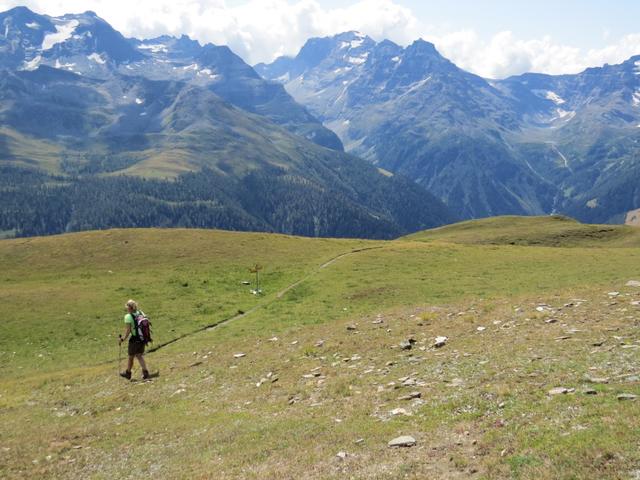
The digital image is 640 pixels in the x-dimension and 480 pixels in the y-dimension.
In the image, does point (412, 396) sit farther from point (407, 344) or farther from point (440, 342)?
point (407, 344)

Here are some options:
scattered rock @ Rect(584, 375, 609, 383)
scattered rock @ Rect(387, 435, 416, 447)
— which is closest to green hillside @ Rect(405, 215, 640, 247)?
scattered rock @ Rect(584, 375, 609, 383)

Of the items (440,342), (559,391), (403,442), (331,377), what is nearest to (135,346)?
(331,377)

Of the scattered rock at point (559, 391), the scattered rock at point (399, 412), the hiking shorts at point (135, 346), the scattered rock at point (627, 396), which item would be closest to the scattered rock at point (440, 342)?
the scattered rock at point (399, 412)

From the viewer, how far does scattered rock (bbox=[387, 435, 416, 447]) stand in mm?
14227

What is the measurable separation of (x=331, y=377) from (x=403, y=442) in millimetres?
8610

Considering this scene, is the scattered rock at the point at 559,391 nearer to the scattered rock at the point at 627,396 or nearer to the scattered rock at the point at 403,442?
the scattered rock at the point at 627,396

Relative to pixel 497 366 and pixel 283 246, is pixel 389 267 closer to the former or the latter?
pixel 283 246

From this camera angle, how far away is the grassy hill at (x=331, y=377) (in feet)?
44.9

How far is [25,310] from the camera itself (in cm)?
4797

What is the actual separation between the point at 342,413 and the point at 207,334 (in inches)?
945

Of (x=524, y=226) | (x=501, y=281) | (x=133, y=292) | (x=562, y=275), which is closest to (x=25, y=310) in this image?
(x=133, y=292)

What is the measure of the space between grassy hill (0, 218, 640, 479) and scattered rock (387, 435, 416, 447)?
26cm

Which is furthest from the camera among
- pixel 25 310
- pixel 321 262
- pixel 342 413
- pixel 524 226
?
pixel 524 226

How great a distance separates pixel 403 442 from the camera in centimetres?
1428
